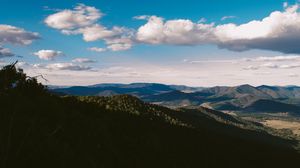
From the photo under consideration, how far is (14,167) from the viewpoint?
70.4 ft

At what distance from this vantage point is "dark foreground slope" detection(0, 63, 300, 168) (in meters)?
21.8

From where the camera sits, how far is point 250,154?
6294 inches

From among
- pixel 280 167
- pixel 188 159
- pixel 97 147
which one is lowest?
pixel 280 167

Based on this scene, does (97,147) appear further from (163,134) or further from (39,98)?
(163,134)

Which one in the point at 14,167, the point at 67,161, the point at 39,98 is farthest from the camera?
the point at 39,98

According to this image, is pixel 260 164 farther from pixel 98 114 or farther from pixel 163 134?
pixel 98 114

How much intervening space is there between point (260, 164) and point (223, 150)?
16.5 m

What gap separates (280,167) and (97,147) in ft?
358

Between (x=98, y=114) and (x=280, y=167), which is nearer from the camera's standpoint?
(x=98, y=114)

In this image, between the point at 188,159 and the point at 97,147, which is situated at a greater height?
the point at 97,147

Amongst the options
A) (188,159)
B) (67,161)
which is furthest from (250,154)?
(67,161)

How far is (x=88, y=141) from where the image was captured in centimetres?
5766

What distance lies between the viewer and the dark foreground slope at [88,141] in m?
21.8

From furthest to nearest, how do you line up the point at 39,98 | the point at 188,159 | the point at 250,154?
1. the point at 250,154
2. the point at 188,159
3. the point at 39,98
